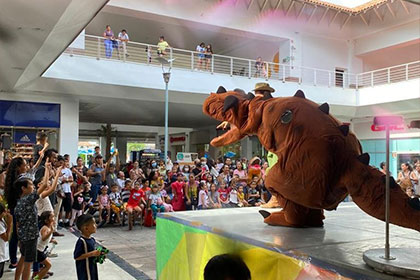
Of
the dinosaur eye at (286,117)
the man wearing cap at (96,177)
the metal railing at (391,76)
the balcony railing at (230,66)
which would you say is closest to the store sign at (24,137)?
the balcony railing at (230,66)

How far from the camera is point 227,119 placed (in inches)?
128

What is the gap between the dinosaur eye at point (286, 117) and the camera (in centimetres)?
275

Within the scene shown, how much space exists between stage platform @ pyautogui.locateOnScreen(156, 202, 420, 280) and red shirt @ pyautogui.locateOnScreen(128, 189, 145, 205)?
4056mm

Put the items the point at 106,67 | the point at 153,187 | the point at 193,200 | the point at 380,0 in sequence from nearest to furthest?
the point at 153,187 → the point at 193,200 → the point at 106,67 → the point at 380,0

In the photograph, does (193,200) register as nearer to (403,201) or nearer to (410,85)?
(403,201)

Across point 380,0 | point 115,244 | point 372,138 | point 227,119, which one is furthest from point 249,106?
point 372,138

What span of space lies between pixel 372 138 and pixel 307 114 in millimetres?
14593

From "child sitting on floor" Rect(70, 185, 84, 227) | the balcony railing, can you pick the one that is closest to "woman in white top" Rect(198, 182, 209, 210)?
"child sitting on floor" Rect(70, 185, 84, 227)

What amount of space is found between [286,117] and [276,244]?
0.96 meters

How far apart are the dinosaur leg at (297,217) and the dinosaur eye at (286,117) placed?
0.59m

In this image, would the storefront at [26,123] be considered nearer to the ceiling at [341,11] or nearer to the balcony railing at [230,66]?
the balcony railing at [230,66]

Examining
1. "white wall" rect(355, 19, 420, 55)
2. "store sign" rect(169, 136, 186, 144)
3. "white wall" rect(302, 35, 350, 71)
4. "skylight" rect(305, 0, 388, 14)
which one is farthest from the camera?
"store sign" rect(169, 136, 186, 144)

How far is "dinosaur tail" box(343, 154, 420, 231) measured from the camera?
2170mm

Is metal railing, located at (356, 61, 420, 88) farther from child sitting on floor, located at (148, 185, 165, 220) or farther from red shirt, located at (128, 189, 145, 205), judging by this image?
red shirt, located at (128, 189, 145, 205)
